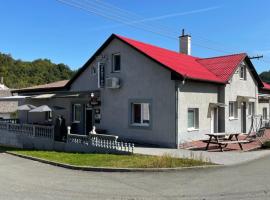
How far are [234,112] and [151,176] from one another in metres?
14.7

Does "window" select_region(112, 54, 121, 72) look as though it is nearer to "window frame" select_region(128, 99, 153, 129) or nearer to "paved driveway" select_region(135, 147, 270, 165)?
"window frame" select_region(128, 99, 153, 129)

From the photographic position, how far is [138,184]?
11.0 metres

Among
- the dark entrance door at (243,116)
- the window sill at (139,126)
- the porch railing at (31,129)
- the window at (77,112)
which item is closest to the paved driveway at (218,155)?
the window sill at (139,126)

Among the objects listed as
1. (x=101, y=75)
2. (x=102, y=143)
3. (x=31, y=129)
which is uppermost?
(x=101, y=75)

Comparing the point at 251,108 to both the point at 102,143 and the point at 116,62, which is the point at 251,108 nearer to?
the point at 116,62

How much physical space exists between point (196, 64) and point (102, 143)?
10.6 meters

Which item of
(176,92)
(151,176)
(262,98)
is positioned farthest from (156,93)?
(262,98)

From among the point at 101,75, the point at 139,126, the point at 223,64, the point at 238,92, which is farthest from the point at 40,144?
the point at 238,92

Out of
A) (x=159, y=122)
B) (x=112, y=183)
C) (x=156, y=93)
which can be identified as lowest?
(x=112, y=183)

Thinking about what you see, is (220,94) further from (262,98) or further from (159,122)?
(262,98)

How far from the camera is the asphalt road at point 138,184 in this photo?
9.43 m

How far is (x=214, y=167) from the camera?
13.7 metres

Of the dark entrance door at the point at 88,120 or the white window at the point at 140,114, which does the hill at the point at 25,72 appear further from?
the white window at the point at 140,114

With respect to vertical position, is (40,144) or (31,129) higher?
(31,129)
